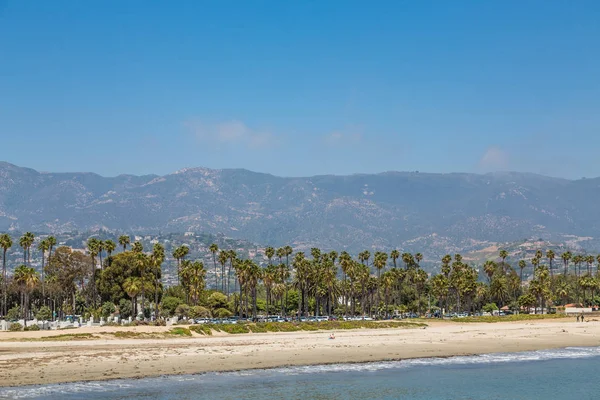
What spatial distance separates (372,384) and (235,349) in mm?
21334

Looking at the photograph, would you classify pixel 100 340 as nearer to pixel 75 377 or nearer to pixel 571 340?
pixel 75 377

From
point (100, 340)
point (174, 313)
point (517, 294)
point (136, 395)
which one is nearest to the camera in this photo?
point (136, 395)

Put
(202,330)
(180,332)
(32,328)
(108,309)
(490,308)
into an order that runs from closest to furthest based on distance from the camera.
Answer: (180,332)
(202,330)
(32,328)
(108,309)
(490,308)

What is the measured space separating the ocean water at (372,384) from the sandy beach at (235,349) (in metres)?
3.10

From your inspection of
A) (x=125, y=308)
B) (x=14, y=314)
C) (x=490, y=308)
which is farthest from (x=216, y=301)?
(x=490, y=308)

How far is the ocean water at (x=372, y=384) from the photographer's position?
149 feet

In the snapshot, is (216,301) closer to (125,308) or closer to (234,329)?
(125,308)

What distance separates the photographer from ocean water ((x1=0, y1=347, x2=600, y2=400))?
45.3m

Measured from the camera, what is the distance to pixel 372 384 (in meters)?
51.2

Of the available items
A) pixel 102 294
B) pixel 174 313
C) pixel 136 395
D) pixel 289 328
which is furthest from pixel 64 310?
pixel 136 395

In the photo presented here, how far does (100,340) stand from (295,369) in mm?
25848

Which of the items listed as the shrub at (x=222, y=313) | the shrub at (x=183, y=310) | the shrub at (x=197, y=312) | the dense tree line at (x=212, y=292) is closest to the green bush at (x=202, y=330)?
the dense tree line at (x=212, y=292)

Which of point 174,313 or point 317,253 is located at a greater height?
point 317,253

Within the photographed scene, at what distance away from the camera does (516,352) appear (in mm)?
75062
